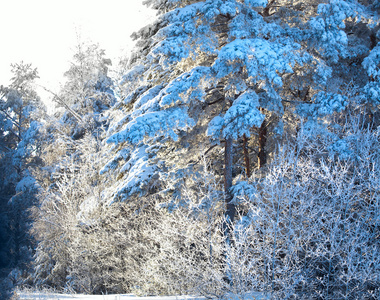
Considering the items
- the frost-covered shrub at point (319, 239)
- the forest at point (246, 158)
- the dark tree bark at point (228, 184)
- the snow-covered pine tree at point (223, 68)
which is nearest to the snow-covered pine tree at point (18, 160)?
the forest at point (246, 158)

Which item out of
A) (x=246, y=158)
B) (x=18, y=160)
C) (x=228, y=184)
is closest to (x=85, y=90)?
(x=18, y=160)

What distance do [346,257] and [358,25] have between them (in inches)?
354

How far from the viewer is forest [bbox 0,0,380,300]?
25.6 ft

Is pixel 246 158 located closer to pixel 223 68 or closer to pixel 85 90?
pixel 223 68

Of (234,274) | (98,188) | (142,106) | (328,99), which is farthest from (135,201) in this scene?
(328,99)

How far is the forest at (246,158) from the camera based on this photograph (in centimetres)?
779

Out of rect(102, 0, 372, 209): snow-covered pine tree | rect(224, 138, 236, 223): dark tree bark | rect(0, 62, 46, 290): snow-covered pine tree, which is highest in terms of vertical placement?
rect(102, 0, 372, 209): snow-covered pine tree

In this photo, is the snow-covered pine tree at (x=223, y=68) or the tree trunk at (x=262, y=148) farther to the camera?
the tree trunk at (x=262, y=148)

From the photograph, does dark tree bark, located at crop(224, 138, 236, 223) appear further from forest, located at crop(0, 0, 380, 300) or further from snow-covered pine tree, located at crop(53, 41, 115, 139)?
snow-covered pine tree, located at crop(53, 41, 115, 139)

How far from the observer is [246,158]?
13.1 metres

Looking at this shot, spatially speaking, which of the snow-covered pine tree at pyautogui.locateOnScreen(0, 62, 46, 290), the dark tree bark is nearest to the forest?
the dark tree bark

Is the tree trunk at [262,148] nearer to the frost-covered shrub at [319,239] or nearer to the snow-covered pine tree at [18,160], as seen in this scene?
the frost-covered shrub at [319,239]

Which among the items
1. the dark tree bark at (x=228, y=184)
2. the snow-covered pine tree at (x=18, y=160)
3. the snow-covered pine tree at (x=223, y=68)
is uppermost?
the snow-covered pine tree at (x=223, y=68)

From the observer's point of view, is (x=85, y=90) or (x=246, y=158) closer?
(x=246, y=158)
